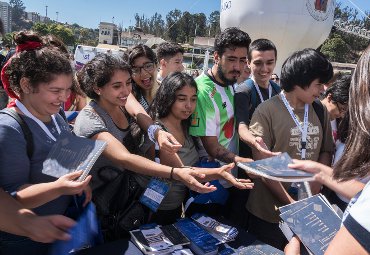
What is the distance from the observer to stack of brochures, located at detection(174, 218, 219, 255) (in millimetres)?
1716

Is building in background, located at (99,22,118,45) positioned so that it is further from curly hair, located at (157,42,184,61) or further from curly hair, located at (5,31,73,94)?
curly hair, located at (5,31,73,94)

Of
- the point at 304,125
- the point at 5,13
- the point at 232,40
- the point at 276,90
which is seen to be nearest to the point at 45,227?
the point at 304,125

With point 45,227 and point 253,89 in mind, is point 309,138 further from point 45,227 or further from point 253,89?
point 45,227

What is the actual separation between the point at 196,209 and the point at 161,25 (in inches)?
5054

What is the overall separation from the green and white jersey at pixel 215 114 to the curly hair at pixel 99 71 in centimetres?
66

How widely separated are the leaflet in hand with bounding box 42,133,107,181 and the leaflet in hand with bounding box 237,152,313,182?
0.81 m

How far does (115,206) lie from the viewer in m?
1.95

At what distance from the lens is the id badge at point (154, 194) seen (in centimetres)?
190

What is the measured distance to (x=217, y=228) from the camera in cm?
192

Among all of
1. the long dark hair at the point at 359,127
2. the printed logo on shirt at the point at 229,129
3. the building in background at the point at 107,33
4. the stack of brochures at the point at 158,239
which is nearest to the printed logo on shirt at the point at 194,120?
the printed logo on shirt at the point at 229,129

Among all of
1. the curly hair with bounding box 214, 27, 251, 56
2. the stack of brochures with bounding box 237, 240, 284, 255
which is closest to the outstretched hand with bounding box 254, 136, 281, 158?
the stack of brochures with bounding box 237, 240, 284, 255

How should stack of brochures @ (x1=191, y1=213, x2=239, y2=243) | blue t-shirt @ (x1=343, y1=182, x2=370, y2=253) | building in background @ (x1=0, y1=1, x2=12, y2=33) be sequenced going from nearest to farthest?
blue t-shirt @ (x1=343, y1=182, x2=370, y2=253) → stack of brochures @ (x1=191, y1=213, x2=239, y2=243) → building in background @ (x1=0, y1=1, x2=12, y2=33)

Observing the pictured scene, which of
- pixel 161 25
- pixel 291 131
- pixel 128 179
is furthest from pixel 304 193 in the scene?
pixel 161 25

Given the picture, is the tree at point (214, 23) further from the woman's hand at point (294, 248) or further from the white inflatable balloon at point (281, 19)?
the woman's hand at point (294, 248)
